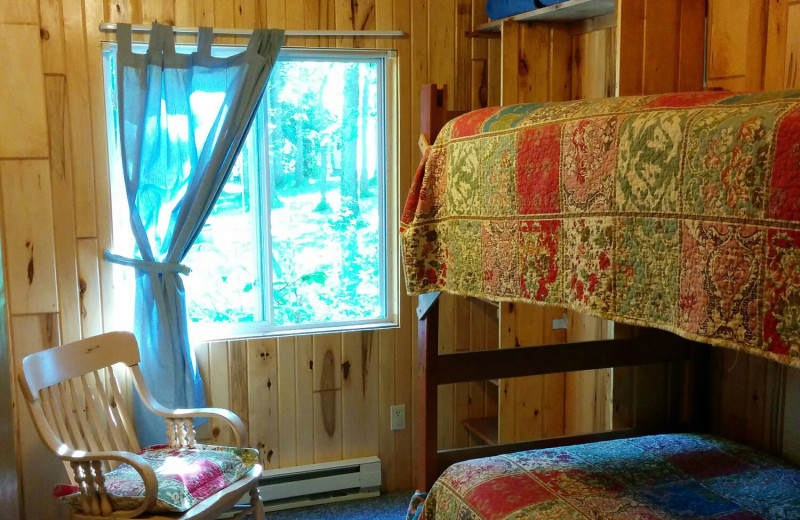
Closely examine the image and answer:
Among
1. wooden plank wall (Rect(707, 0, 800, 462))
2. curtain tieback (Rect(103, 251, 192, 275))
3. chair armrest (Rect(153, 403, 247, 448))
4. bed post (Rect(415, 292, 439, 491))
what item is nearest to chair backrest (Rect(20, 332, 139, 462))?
chair armrest (Rect(153, 403, 247, 448))

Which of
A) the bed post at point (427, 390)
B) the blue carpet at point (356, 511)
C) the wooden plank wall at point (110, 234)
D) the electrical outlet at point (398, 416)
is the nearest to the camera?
the bed post at point (427, 390)

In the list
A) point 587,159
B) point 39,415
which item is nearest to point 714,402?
point 587,159

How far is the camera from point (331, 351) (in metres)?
3.04

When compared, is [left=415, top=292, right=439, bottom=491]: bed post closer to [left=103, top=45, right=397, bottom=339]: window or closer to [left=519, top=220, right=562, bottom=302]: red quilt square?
[left=519, top=220, right=562, bottom=302]: red quilt square

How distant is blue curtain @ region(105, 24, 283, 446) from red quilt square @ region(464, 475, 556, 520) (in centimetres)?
133

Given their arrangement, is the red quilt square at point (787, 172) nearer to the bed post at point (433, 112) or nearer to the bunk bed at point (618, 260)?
the bunk bed at point (618, 260)

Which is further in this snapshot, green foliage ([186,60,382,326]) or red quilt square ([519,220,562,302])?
green foliage ([186,60,382,326])

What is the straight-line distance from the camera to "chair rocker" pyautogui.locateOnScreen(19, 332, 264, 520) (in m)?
2.02

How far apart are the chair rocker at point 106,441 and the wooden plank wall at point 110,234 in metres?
0.35

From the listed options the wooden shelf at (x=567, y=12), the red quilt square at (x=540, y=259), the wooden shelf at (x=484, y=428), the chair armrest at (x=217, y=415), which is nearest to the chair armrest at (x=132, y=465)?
the chair armrest at (x=217, y=415)

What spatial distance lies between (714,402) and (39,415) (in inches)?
84.2

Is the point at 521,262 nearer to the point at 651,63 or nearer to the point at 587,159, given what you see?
the point at 587,159

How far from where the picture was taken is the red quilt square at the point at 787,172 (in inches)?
43.6

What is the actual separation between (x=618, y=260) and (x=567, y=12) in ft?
4.85
